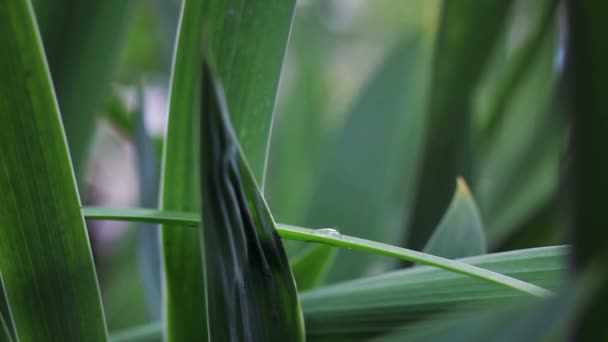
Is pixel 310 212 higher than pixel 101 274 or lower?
higher

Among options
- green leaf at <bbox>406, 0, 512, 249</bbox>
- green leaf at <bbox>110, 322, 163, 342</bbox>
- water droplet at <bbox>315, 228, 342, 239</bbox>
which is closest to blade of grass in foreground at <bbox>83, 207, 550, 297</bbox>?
water droplet at <bbox>315, 228, 342, 239</bbox>

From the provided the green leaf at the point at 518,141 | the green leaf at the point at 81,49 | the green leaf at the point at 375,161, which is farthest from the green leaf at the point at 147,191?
the green leaf at the point at 518,141

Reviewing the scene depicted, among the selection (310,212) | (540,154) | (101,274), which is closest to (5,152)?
(310,212)

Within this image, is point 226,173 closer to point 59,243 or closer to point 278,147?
point 59,243

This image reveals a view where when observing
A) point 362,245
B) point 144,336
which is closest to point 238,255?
point 362,245

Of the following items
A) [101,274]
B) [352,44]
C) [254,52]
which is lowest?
[101,274]

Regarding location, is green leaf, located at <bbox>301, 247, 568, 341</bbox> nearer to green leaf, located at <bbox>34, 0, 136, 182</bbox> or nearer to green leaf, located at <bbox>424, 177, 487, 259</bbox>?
green leaf, located at <bbox>424, 177, 487, 259</bbox>

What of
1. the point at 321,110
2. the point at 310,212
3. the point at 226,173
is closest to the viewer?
the point at 226,173

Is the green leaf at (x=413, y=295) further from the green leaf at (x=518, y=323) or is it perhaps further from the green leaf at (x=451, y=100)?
the green leaf at (x=451, y=100)
